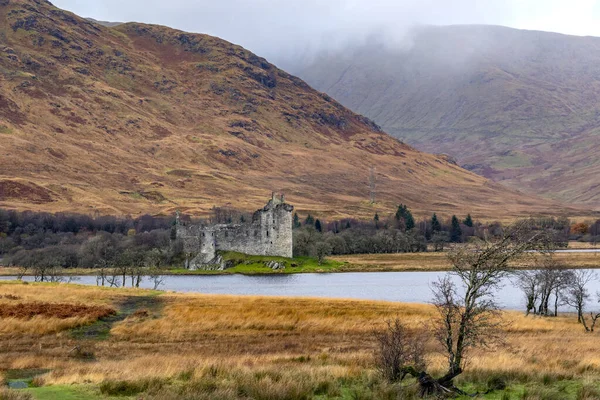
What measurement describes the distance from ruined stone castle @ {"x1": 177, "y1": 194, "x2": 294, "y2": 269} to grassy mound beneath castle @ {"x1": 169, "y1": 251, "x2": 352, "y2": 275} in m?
1.85

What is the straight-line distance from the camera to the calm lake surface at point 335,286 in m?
80.1

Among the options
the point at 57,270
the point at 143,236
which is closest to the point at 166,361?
the point at 57,270

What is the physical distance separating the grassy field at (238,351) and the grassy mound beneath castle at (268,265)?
6990 centimetres

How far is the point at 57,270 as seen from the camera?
115062 mm

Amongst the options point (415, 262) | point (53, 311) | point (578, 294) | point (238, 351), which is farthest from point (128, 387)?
point (415, 262)

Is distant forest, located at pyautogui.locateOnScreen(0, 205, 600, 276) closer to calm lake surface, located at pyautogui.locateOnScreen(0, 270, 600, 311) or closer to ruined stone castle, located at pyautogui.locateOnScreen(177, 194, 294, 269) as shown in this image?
ruined stone castle, located at pyautogui.locateOnScreen(177, 194, 294, 269)

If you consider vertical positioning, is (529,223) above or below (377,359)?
above

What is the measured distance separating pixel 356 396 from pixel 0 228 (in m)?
190

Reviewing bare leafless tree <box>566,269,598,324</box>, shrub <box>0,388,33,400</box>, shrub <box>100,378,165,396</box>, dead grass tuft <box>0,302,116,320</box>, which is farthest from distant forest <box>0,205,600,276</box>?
shrub <box>0,388,33,400</box>

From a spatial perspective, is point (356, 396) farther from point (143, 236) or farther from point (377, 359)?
point (143, 236)

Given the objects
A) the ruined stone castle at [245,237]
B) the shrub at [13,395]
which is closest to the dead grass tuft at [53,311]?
the shrub at [13,395]

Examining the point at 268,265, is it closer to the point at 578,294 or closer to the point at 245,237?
the point at 245,237

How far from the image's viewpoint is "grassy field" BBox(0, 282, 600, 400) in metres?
20.8

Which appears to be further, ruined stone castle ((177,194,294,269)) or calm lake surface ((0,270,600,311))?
ruined stone castle ((177,194,294,269))
